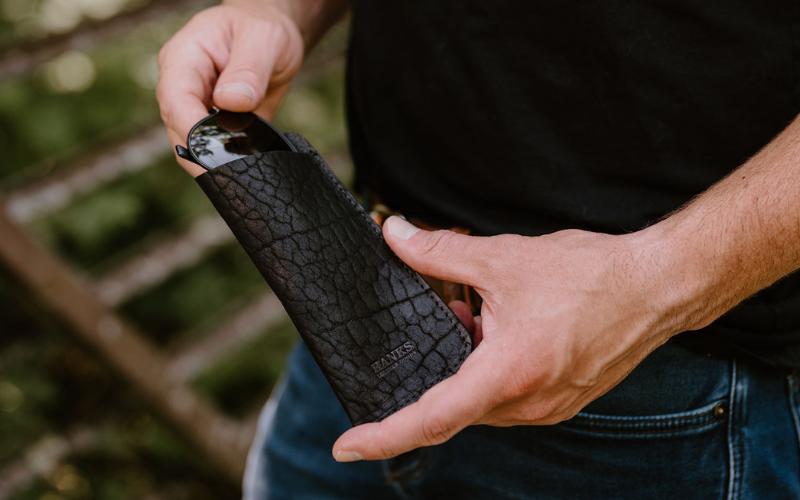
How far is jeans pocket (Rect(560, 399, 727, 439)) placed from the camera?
84cm

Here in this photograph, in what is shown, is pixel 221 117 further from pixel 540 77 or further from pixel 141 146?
pixel 141 146

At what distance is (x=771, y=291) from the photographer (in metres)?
0.82

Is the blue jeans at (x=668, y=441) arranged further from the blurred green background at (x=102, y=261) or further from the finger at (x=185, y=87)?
the blurred green background at (x=102, y=261)

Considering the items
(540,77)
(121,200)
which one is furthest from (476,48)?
(121,200)

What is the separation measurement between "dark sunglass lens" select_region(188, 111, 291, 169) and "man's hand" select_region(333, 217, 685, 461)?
27cm

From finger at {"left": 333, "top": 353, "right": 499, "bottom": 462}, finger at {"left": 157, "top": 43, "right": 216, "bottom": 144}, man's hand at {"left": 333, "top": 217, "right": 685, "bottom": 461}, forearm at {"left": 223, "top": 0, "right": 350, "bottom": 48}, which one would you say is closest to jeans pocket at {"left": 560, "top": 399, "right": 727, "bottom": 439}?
man's hand at {"left": 333, "top": 217, "right": 685, "bottom": 461}

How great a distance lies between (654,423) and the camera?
85 centimetres

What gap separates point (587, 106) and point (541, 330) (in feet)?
1.13

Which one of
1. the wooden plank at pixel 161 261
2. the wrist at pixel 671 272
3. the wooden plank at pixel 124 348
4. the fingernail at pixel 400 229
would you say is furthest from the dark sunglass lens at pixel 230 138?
the wooden plank at pixel 161 261

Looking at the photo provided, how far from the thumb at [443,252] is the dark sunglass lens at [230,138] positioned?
0.17m

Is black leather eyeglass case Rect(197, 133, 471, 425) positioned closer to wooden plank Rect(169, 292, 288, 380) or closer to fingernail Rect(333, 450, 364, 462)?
fingernail Rect(333, 450, 364, 462)

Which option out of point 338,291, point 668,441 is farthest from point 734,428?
point 338,291

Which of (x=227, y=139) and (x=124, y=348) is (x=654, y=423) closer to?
(x=227, y=139)

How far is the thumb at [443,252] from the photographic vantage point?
0.72 m
